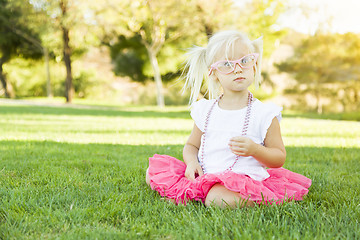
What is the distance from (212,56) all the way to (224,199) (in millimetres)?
1030

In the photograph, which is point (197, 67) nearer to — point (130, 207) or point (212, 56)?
point (212, 56)

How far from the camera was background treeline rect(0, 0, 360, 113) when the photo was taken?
631 inches

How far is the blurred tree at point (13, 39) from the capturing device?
25375mm

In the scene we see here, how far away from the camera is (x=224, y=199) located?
2.31 m

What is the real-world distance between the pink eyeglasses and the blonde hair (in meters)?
0.07

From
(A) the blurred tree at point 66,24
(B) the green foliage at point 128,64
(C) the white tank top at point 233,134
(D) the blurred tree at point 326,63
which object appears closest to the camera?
(C) the white tank top at point 233,134

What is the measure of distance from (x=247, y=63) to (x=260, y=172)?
2.46 ft

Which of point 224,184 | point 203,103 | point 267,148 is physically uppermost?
point 203,103

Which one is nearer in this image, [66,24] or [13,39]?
[66,24]

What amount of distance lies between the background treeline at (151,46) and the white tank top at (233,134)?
8.74 m

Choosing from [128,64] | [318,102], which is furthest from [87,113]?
[318,102]

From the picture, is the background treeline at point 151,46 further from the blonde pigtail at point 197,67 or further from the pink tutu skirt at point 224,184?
the pink tutu skirt at point 224,184

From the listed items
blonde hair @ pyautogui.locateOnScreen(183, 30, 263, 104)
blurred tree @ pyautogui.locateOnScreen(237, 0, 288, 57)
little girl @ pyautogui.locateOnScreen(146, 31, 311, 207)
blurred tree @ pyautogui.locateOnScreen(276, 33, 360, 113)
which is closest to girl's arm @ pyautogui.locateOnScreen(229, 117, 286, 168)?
little girl @ pyautogui.locateOnScreen(146, 31, 311, 207)

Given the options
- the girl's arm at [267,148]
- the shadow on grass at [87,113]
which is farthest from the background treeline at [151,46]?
the girl's arm at [267,148]
